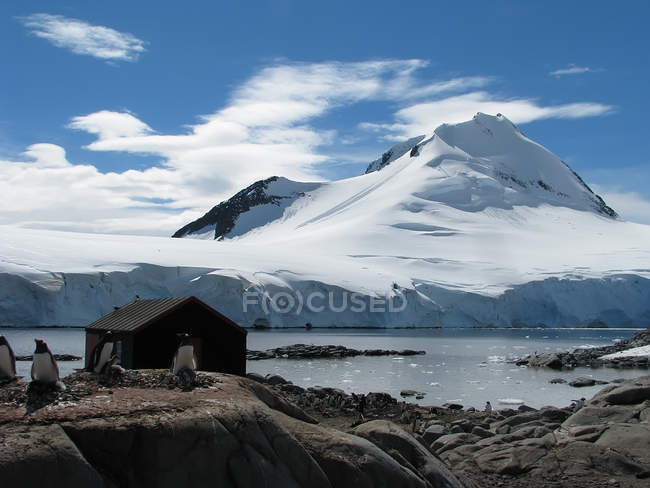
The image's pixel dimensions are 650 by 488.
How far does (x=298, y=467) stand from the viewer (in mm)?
6141

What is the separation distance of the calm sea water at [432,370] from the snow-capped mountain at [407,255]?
5553 millimetres

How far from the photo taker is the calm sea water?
24.3 m

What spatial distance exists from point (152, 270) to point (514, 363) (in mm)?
30782

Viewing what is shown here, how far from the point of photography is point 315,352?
40031 millimetres

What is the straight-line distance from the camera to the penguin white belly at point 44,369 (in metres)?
5.97

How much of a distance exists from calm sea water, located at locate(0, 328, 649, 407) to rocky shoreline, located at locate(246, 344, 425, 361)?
1223 mm

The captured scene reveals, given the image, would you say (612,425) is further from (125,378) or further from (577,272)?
(577,272)

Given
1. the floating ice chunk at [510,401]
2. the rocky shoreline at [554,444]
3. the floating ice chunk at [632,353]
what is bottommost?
the floating ice chunk at [510,401]

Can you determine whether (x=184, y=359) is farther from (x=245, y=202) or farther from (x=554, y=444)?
(x=245, y=202)

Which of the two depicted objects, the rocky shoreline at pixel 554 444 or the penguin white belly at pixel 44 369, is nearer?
the penguin white belly at pixel 44 369

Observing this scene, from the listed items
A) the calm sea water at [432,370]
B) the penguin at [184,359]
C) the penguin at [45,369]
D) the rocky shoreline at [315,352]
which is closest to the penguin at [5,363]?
the penguin at [45,369]

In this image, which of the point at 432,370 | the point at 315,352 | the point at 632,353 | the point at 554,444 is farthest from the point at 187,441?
the point at 632,353

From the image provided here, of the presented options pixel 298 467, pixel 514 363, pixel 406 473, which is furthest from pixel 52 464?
pixel 514 363

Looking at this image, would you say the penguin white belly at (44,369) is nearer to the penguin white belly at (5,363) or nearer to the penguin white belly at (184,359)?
the penguin white belly at (5,363)
